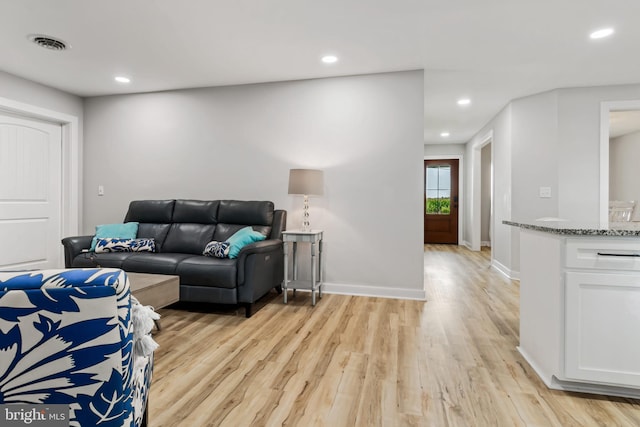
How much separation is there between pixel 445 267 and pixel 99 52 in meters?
5.07

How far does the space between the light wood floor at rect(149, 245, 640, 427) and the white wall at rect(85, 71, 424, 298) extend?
66 cm

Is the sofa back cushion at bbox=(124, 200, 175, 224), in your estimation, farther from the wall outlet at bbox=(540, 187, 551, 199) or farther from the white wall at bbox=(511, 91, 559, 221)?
the wall outlet at bbox=(540, 187, 551, 199)

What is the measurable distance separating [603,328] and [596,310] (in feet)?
0.30

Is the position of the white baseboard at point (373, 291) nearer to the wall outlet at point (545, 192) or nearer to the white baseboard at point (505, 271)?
the white baseboard at point (505, 271)

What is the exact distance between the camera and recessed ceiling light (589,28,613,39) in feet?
8.85

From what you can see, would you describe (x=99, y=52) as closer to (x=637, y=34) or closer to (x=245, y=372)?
(x=245, y=372)

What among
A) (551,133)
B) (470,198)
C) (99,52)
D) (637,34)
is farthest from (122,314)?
(470,198)

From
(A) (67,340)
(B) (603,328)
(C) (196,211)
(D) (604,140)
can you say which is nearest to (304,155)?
(C) (196,211)

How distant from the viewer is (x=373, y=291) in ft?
11.7

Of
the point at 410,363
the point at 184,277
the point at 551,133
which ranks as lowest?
the point at 410,363

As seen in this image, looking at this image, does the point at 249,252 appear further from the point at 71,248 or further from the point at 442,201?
the point at 442,201

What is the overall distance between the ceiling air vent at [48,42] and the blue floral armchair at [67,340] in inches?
124

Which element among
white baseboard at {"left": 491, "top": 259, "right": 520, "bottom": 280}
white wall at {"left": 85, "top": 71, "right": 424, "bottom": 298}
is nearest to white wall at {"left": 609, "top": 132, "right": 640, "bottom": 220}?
white baseboard at {"left": 491, "top": 259, "right": 520, "bottom": 280}

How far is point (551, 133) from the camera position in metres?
4.09
